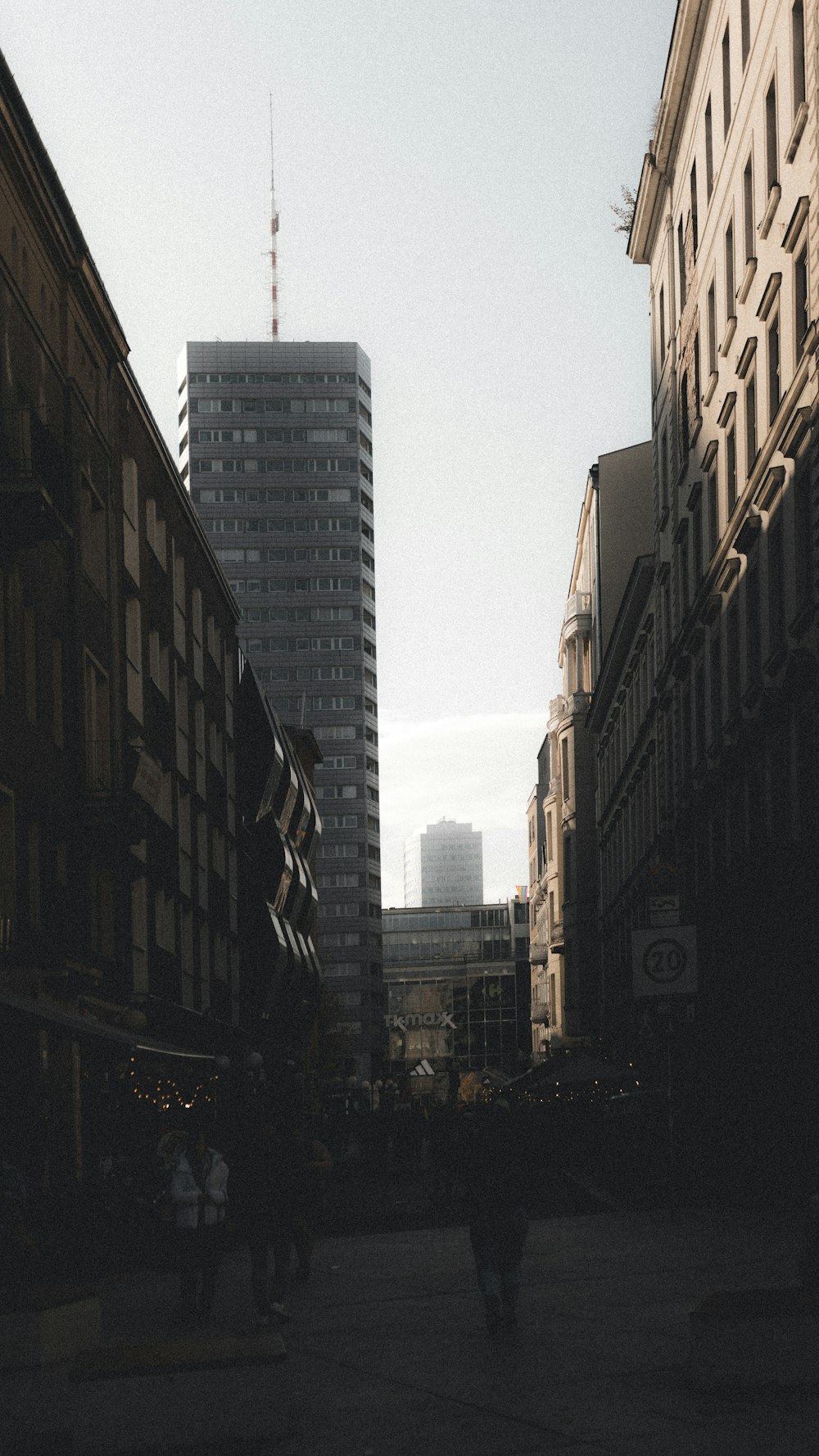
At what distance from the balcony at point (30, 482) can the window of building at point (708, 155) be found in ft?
56.8

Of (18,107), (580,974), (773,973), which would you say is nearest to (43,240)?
(18,107)

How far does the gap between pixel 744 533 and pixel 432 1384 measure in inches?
918

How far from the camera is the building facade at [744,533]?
92.3 feet

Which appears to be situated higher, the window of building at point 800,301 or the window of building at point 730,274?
the window of building at point 730,274

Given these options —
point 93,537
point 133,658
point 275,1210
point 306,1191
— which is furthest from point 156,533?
point 275,1210

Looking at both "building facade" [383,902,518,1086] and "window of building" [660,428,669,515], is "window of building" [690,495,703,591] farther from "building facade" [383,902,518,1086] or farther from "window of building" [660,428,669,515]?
"building facade" [383,902,518,1086]

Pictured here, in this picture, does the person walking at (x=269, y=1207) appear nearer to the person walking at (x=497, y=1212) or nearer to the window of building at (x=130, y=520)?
the person walking at (x=497, y=1212)

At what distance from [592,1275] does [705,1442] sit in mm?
8170

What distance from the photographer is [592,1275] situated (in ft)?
56.0

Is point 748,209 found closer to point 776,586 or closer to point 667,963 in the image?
point 776,586

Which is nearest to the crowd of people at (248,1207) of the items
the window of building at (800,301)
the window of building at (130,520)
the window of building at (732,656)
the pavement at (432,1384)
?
the pavement at (432,1384)

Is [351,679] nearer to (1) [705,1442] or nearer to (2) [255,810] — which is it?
(2) [255,810]

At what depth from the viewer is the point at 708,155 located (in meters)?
39.2

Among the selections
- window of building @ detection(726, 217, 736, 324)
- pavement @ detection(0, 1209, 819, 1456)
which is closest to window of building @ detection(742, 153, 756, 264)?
window of building @ detection(726, 217, 736, 324)
